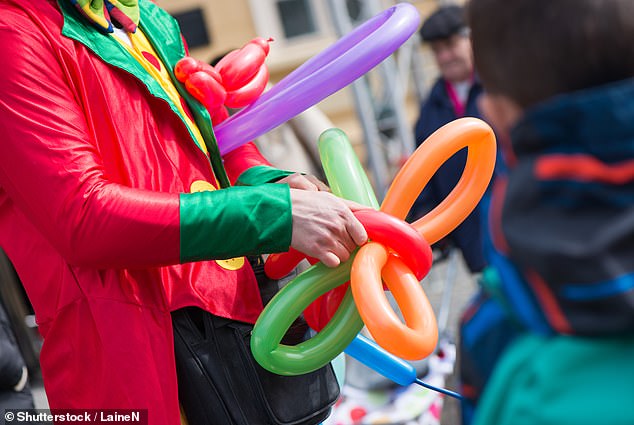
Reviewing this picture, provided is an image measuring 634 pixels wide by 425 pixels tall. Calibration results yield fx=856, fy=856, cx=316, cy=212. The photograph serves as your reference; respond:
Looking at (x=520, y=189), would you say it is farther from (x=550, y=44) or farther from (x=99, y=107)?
(x=99, y=107)

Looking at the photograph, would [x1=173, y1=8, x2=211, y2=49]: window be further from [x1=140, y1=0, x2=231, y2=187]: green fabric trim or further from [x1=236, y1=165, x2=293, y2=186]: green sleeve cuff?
[x1=236, y1=165, x2=293, y2=186]: green sleeve cuff

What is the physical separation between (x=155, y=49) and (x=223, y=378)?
624 mm

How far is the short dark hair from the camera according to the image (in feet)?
2.69

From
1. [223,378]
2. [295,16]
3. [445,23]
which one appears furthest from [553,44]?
[295,16]

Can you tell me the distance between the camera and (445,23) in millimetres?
3926

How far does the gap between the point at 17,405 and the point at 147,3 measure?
4.28 feet

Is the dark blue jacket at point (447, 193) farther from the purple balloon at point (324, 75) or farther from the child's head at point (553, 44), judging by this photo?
the child's head at point (553, 44)

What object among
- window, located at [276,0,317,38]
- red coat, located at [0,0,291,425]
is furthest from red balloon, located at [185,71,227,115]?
window, located at [276,0,317,38]

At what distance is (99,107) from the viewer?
1370mm

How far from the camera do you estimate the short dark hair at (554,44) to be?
82 cm

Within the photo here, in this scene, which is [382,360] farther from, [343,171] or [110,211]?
[110,211]

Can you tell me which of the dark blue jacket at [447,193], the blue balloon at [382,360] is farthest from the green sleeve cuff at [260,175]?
the dark blue jacket at [447,193]

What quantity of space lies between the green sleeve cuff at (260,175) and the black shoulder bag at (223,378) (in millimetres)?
263

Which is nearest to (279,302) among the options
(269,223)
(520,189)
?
(269,223)
